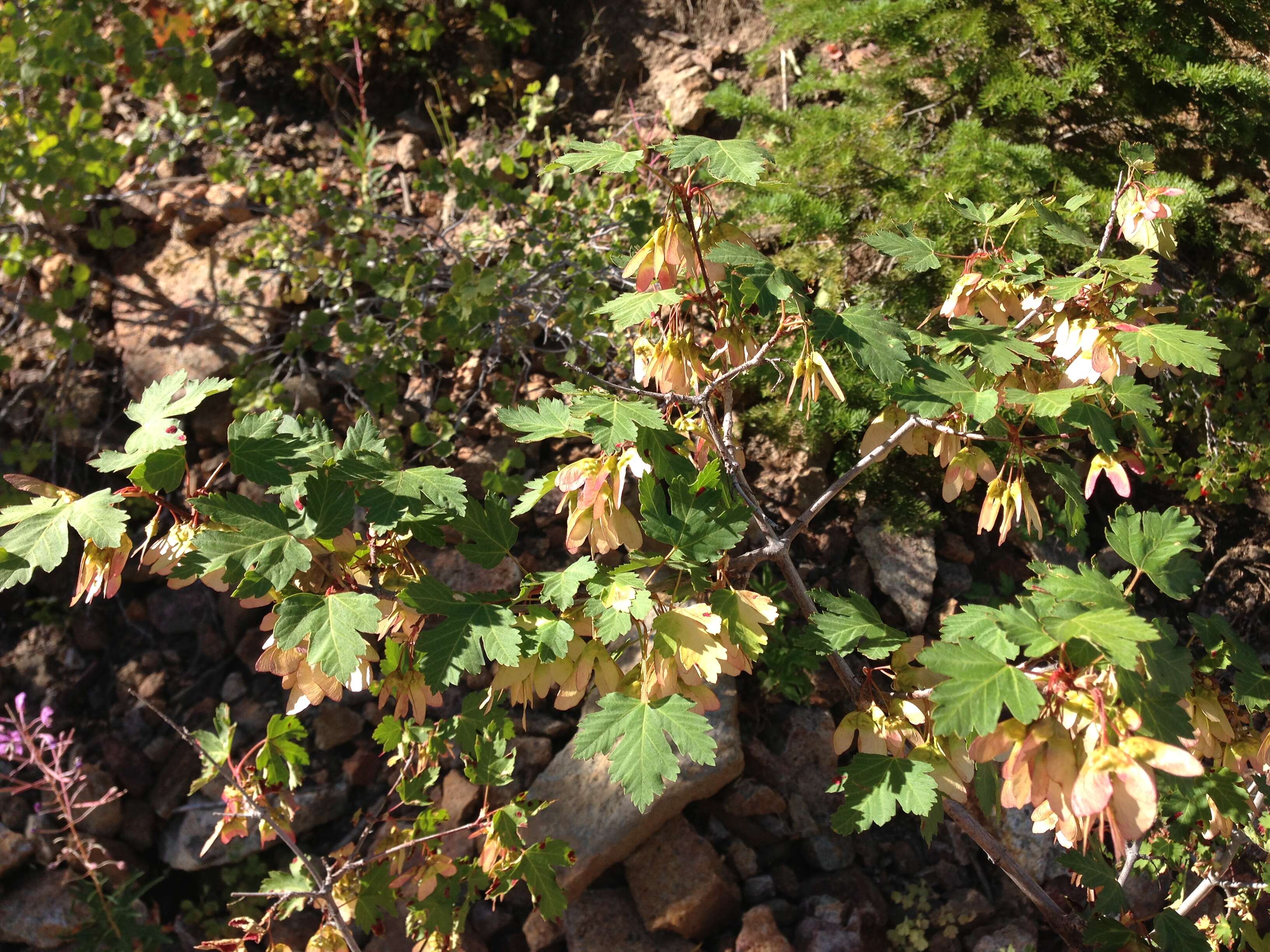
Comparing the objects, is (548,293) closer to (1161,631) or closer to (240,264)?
(240,264)

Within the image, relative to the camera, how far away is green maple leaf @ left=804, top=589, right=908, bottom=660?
144 cm

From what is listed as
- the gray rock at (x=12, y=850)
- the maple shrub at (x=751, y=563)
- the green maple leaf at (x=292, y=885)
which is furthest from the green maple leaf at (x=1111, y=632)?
the gray rock at (x=12, y=850)

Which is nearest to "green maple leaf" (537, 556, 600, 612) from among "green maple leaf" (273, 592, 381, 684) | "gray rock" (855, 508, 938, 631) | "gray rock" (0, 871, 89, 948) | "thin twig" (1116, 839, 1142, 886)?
"green maple leaf" (273, 592, 381, 684)

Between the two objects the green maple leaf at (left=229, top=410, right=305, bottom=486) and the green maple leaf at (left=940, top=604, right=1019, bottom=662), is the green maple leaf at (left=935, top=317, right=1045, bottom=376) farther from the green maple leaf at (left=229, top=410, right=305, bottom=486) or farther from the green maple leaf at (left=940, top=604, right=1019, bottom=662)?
the green maple leaf at (left=229, top=410, right=305, bottom=486)

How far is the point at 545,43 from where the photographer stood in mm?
3855

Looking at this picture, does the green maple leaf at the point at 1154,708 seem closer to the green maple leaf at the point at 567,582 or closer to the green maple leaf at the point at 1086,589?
the green maple leaf at the point at 1086,589

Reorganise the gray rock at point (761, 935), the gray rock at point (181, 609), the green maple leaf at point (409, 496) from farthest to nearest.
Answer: the gray rock at point (181, 609) → the gray rock at point (761, 935) → the green maple leaf at point (409, 496)

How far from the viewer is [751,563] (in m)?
1.56

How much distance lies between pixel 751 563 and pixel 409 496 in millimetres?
623

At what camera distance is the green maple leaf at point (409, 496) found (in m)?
1.21

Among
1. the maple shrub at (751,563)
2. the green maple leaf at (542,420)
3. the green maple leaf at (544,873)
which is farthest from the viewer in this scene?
the green maple leaf at (544,873)

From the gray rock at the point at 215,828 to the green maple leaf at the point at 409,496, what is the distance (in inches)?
62.1

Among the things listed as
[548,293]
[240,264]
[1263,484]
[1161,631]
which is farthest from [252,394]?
[1263,484]

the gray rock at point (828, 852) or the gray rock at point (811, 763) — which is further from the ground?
the gray rock at point (811, 763)
